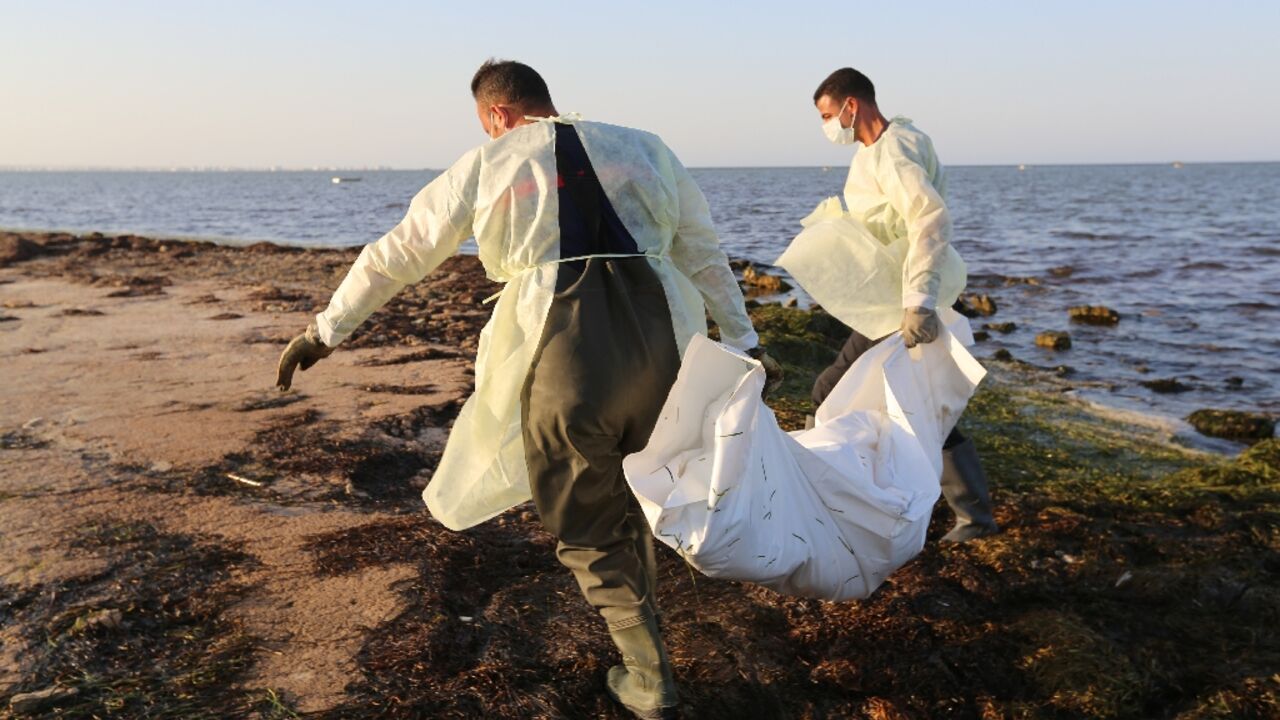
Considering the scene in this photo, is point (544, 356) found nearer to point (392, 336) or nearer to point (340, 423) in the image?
point (340, 423)

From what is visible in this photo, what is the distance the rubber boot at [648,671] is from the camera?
292 centimetres

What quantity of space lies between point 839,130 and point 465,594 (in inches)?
96.4

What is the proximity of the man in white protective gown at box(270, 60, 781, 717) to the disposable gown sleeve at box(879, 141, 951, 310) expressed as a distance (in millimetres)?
1269

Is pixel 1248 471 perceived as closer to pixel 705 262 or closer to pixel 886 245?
pixel 886 245

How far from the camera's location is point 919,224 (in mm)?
Answer: 3977

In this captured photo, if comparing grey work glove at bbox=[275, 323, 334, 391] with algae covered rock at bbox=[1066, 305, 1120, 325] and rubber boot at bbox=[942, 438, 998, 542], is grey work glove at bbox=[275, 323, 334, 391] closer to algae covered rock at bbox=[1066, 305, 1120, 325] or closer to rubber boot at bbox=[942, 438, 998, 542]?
rubber boot at bbox=[942, 438, 998, 542]

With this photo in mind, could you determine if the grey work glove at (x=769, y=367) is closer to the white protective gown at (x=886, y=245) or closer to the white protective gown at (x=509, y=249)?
the white protective gown at (x=509, y=249)

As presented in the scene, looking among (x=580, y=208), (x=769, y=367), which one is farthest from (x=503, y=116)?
(x=769, y=367)

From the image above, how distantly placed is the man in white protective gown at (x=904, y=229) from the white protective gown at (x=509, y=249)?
1.21 metres

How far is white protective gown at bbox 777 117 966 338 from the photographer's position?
3957 mm

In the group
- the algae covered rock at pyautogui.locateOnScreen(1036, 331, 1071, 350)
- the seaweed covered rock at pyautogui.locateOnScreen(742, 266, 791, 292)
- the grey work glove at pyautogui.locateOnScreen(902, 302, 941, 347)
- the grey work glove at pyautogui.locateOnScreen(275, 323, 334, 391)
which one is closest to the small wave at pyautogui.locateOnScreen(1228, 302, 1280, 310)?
the algae covered rock at pyautogui.locateOnScreen(1036, 331, 1071, 350)

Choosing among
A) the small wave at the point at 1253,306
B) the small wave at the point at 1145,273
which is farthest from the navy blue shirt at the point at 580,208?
the small wave at the point at 1145,273

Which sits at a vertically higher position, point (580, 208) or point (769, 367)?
point (580, 208)

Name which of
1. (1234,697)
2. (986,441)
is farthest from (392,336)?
(1234,697)
